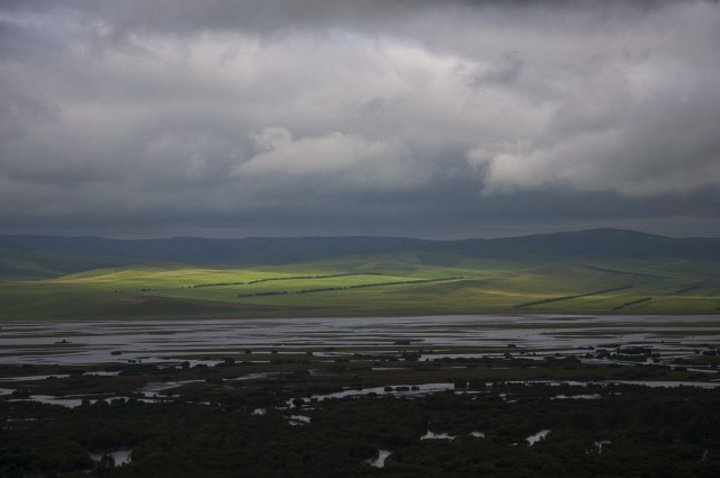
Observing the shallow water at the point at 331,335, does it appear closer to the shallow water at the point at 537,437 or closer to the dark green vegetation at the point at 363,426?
the dark green vegetation at the point at 363,426

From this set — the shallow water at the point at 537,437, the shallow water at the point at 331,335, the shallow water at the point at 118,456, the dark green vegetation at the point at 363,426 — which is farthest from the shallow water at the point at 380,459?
the shallow water at the point at 331,335

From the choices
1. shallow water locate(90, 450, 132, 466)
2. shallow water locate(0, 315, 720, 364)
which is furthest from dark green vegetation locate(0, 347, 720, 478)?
shallow water locate(0, 315, 720, 364)

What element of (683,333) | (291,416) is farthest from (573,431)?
(683,333)

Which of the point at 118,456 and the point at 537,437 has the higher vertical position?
the point at 118,456

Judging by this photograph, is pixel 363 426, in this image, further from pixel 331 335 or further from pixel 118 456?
pixel 331 335

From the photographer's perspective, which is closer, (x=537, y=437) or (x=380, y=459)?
(x=380, y=459)

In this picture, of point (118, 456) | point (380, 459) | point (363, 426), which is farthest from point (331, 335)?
point (380, 459)

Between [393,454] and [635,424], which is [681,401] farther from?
[393,454]

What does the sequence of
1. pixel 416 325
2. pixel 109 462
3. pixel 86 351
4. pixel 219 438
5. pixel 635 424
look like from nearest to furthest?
pixel 109 462
pixel 219 438
pixel 635 424
pixel 86 351
pixel 416 325
